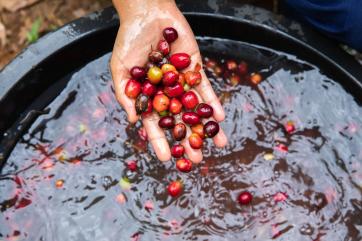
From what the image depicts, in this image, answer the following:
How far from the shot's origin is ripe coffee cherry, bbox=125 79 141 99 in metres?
2.50

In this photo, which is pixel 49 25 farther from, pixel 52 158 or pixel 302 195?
pixel 302 195

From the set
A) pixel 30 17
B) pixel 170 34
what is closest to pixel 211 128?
pixel 170 34

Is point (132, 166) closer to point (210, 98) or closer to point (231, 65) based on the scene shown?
point (210, 98)

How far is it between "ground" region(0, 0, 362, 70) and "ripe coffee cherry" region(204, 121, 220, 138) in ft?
5.02

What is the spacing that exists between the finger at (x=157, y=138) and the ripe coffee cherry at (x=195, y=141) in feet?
0.40

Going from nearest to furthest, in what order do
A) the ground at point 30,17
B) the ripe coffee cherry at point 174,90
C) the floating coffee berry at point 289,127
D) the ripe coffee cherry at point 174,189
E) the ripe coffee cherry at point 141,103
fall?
1. the ripe coffee cherry at point 141,103
2. the ripe coffee cherry at point 174,90
3. the ripe coffee cherry at point 174,189
4. the floating coffee berry at point 289,127
5. the ground at point 30,17

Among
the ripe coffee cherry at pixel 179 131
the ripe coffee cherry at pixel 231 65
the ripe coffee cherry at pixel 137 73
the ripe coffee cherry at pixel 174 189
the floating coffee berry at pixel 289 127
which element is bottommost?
the floating coffee berry at pixel 289 127

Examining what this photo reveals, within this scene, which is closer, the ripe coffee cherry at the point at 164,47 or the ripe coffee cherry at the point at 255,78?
the ripe coffee cherry at the point at 164,47

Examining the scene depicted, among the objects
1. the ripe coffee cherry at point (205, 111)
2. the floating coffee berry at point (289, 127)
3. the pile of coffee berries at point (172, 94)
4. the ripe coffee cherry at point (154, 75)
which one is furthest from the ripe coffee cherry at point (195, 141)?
the floating coffee berry at point (289, 127)

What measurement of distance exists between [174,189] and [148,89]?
53 cm

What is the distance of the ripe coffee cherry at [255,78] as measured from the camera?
118 inches

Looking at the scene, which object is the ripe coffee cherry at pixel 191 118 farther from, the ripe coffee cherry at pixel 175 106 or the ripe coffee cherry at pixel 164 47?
the ripe coffee cherry at pixel 164 47

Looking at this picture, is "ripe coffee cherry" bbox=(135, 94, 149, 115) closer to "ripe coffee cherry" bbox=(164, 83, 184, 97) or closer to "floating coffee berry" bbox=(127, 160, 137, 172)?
"ripe coffee cherry" bbox=(164, 83, 184, 97)

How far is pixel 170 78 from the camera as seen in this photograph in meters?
2.53
